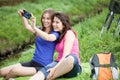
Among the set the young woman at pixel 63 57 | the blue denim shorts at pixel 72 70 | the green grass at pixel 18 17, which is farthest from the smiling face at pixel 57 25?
the green grass at pixel 18 17

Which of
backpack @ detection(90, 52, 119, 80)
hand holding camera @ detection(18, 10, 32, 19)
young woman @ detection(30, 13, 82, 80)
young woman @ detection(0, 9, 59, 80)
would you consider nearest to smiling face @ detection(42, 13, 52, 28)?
young woman @ detection(0, 9, 59, 80)

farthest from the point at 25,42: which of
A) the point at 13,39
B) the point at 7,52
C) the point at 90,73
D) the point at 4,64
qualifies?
the point at 90,73

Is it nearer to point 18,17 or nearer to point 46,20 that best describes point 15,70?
point 46,20

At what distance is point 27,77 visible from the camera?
630 cm

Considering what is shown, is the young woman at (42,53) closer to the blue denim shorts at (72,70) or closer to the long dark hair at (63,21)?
the long dark hair at (63,21)

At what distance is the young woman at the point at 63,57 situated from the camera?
19.4ft

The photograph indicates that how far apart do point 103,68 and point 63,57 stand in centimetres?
63

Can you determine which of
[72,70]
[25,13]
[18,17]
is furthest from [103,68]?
[18,17]

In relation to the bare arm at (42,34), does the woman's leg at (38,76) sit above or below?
below

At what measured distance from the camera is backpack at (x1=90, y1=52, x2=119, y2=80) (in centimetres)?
603

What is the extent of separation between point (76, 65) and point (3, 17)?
8.94 m

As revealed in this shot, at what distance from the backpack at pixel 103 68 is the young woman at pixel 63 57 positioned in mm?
262

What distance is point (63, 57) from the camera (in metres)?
5.99

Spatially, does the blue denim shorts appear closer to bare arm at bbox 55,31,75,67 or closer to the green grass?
bare arm at bbox 55,31,75,67
